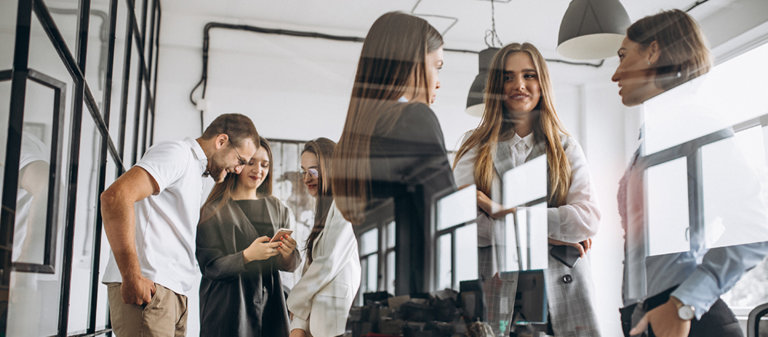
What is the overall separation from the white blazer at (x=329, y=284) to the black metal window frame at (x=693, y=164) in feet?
3.39

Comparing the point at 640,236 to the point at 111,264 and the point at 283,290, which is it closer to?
the point at 283,290

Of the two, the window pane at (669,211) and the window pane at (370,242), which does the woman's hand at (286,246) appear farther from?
the window pane at (669,211)

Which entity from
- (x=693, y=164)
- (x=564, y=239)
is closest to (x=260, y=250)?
(x=564, y=239)

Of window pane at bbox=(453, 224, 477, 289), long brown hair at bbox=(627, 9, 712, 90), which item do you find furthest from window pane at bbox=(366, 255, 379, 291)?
long brown hair at bbox=(627, 9, 712, 90)

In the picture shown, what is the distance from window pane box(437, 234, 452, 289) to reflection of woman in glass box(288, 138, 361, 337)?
0.78 ft

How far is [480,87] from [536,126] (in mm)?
234

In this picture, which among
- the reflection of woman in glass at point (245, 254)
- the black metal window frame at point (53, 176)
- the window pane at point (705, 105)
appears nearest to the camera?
the black metal window frame at point (53, 176)

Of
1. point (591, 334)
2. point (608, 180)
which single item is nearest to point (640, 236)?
point (608, 180)

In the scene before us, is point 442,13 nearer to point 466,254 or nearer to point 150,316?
point 466,254

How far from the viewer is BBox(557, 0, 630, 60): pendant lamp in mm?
2014

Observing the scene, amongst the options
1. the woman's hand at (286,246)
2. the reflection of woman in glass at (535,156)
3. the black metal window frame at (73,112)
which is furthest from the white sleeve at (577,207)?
the black metal window frame at (73,112)

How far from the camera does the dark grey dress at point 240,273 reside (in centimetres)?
177

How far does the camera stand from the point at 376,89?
1.77m

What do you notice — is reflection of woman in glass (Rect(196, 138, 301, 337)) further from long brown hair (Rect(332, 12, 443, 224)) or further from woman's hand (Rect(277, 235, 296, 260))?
long brown hair (Rect(332, 12, 443, 224))
